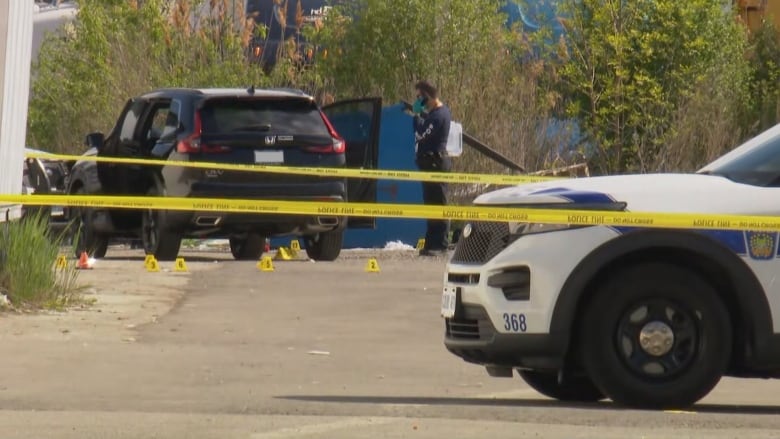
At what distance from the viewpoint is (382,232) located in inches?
858

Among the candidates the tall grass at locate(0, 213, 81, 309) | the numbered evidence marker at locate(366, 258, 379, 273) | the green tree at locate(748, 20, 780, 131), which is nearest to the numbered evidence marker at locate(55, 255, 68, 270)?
the tall grass at locate(0, 213, 81, 309)

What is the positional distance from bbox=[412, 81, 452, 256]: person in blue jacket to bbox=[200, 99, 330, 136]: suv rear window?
2096 millimetres

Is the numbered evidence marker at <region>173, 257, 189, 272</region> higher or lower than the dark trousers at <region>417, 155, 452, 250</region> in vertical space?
lower

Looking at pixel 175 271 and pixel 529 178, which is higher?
pixel 529 178

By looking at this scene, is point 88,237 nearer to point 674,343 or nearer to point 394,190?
point 394,190

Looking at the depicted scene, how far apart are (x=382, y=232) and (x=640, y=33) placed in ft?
29.4

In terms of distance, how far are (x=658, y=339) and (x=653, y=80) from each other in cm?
1987

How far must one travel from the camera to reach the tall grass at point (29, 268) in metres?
13.6

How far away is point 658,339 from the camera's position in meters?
9.12

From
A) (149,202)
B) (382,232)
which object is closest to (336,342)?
(149,202)

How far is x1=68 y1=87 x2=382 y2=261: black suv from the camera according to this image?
1786 centimetres

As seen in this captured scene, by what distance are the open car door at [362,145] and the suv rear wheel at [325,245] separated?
1.04ft

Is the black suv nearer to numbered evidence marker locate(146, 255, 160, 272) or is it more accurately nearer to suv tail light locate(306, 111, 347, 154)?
A: suv tail light locate(306, 111, 347, 154)

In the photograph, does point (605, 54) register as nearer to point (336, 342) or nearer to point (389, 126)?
point (389, 126)
